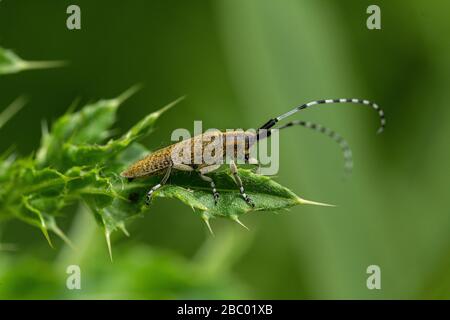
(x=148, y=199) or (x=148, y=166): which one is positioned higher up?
(x=148, y=166)

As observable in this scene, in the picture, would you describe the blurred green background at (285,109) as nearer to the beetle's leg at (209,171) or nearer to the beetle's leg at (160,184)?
the beetle's leg at (160,184)

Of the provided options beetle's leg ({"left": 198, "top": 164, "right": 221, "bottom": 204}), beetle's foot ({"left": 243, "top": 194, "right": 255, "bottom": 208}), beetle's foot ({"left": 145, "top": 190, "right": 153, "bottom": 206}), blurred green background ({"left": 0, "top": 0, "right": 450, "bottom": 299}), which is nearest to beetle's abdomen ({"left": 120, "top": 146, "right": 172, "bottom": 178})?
beetle's leg ({"left": 198, "top": 164, "right": 221, "bottom": 204})

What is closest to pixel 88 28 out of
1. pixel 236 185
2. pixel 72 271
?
pixel 72 271

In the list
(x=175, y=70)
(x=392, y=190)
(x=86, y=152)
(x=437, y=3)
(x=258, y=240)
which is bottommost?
(x=258, y=240)

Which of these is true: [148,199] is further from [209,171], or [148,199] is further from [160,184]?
[209,171]

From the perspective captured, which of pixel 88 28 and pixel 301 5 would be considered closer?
pixel 301 5

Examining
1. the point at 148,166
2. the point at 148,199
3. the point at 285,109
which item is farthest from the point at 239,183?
the point at 285,109

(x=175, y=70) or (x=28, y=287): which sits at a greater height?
(x=175, y=70)

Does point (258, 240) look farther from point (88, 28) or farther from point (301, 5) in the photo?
point (88, 28)
